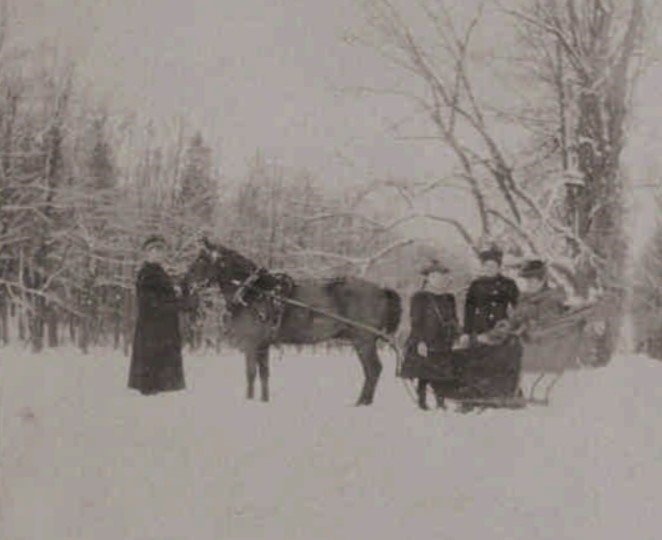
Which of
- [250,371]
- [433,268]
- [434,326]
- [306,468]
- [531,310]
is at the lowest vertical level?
[306,468]

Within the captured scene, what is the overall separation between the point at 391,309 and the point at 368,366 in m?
0.68

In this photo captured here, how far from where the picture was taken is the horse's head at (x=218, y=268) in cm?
1036

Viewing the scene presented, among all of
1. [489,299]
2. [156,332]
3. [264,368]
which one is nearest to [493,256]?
[489,299]

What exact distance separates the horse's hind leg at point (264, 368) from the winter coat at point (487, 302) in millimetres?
1963

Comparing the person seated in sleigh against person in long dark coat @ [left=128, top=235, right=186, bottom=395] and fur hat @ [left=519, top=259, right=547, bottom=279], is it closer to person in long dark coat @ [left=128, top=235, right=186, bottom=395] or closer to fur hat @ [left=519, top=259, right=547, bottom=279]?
fur hat @ [left=519, top=259, right=547, bottom=279]

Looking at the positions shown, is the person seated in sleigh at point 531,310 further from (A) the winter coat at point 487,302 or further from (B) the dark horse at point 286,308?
(B) the dark horse at point 286,308

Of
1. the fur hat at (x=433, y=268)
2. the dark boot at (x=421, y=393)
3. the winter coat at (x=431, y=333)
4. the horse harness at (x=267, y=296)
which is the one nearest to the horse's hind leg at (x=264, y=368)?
the horse harness at (x=267, y=296)

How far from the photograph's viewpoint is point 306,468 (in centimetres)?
657

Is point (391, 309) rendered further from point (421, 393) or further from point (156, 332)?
point (156, 332)

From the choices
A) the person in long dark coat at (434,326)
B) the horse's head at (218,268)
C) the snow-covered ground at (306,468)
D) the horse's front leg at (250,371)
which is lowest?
the snow-covered ground at (306,468)

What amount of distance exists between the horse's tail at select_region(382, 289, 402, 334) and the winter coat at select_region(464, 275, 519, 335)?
3.06ft

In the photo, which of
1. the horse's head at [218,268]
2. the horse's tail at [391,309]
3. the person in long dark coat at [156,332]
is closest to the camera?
the person in long dark coat at [156,332]

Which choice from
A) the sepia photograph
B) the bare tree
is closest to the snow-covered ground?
the sepia photograph

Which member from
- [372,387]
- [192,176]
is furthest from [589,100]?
[372,387]
